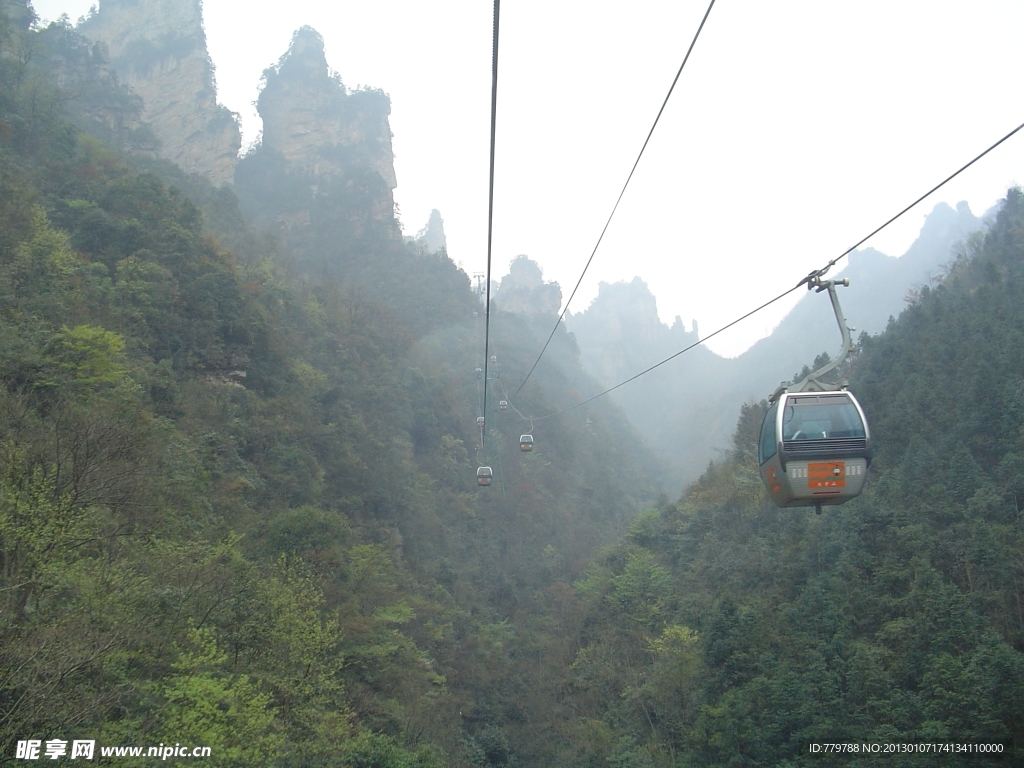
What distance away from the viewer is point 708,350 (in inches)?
6088

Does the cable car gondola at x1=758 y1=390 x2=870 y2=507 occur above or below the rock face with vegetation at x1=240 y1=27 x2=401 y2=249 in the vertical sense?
below

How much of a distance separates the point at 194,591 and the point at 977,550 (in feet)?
56.7

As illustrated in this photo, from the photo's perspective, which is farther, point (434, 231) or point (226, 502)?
point (434, 231)

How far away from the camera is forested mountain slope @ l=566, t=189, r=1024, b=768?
45.1ft

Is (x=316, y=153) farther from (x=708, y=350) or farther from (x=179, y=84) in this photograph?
(x=708, y=350)

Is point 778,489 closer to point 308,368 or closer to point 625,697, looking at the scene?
point 625,697

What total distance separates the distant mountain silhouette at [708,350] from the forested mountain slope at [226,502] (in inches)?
1665

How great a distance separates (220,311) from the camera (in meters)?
22.6

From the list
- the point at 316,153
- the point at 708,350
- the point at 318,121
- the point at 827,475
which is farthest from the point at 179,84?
the point at 708,350

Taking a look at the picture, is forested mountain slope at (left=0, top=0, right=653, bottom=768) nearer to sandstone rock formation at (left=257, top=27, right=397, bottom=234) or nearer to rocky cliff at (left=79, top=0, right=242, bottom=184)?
rocky cliff at (left=79, top=0, right=242, bottom=184)

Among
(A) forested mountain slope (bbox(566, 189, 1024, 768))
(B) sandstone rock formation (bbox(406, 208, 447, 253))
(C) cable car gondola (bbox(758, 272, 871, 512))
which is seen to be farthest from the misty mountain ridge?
(C) cable car gondola (bbox(758, 272, 871, 512))

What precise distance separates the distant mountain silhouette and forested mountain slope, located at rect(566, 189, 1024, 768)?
43.2 metres

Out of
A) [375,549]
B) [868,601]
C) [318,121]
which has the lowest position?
[868,601]

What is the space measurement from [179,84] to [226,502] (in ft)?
169
